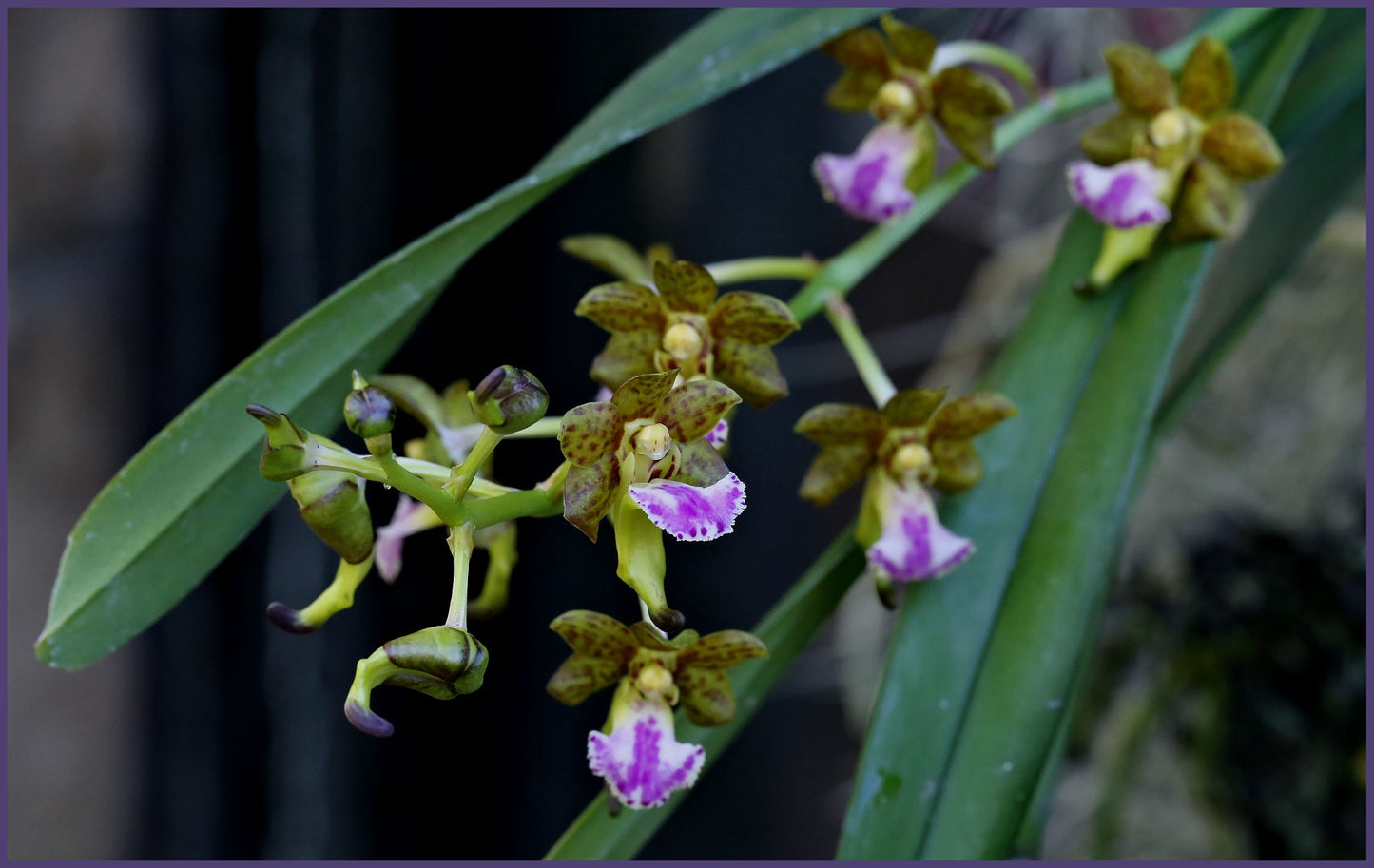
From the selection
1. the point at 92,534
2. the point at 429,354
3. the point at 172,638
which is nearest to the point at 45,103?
the point at 429,354

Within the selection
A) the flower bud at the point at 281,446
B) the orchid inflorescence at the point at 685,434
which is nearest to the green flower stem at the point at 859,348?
the orchid inflorescence at the point at 685,434

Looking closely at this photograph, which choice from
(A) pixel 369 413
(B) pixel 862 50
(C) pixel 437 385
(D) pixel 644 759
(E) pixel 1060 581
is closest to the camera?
(A) pixel 369 413

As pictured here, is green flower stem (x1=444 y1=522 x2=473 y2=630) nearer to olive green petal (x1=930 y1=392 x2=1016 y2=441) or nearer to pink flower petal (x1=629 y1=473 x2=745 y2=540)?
pink flower petal (x1=629 y1=473 x2=745 y2=540)

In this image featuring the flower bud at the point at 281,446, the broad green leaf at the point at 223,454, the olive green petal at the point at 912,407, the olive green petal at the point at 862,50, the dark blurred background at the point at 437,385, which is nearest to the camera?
the flower bud at the point at 281,446

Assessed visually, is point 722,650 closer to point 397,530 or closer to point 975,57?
point 397,530

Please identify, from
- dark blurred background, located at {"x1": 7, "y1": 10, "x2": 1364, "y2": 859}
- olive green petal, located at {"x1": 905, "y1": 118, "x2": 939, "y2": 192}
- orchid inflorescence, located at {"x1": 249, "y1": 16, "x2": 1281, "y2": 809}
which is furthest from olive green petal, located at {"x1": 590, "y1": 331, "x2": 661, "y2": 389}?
dark blurred background, located at {"x1": 7, "y1": 10, "x2": 1364, "y2": 859}

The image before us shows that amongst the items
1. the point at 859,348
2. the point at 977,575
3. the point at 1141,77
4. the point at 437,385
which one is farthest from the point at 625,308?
the point at 437,385

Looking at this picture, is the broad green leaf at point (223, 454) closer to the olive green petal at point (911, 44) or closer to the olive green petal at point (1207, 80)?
the olive green petal at point (911, 44)
